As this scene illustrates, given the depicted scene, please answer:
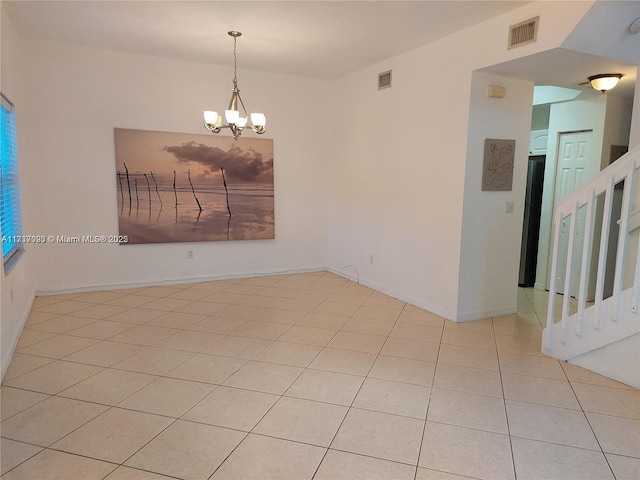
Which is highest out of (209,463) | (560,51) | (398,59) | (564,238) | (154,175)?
(398,59)

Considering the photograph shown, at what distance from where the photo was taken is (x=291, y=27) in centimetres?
374

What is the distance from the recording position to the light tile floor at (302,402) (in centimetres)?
196

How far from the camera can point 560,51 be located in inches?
120

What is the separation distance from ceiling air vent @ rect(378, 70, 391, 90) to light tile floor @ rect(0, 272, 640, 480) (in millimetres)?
2698

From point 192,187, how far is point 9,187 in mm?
1921

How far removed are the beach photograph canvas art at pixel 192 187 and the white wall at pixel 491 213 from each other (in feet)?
9.25

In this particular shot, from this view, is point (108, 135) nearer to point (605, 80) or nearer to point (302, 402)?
point (302, 402)

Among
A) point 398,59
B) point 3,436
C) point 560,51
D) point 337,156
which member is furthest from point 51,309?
point 560,51

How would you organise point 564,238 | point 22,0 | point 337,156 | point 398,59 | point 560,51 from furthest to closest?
point 337,156, point 564,238, point 398,59, point 22,0, point 560,51

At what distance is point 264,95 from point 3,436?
15.0 feet

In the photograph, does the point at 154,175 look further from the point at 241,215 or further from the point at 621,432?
the point at 621,432

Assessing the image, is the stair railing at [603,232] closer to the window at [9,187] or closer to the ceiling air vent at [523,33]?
the ceiling air vent at [523,33]

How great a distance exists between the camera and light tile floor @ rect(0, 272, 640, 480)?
1963 millimetres

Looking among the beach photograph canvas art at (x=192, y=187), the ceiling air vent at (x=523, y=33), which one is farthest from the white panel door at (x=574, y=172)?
the beach photograph canvas art at (x=192, y=187)
